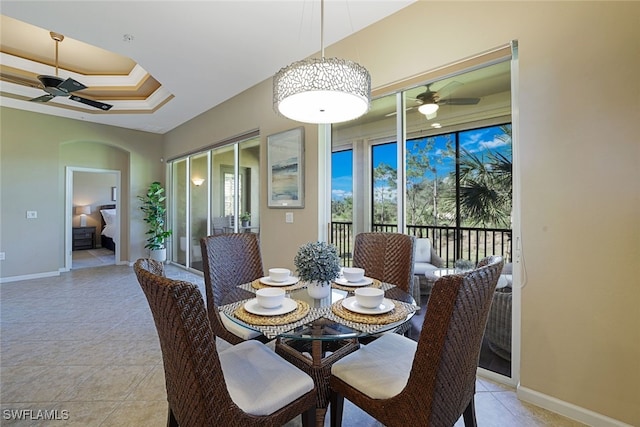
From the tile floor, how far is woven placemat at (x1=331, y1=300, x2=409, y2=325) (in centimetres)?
83

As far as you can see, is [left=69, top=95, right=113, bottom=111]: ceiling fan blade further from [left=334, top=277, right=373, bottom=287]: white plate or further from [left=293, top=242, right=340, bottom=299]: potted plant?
[left=334, top=277, right=373, bottom=287]: white plate

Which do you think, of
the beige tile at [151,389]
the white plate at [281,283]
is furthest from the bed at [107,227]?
the white plate at [281,283]

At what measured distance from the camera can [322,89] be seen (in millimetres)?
1506

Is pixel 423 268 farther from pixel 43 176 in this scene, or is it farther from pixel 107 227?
pixel 107 227

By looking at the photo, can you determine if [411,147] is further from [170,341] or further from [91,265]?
[91,265]

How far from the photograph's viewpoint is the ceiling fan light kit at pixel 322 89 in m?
1.51

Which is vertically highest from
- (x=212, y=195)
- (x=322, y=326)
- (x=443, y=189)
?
(x=212, y=195)

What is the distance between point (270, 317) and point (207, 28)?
268 centimetres

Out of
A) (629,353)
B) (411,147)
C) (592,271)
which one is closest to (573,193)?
(592,271)

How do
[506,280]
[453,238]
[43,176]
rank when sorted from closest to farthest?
[506,280] → [453,238] → [43,176]

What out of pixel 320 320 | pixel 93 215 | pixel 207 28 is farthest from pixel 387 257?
pixel 93 215

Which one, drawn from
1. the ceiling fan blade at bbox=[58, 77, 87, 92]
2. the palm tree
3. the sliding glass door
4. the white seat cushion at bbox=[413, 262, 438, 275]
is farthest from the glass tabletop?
the ceiling fan blade at bbox=[58, 77, 87, 92]

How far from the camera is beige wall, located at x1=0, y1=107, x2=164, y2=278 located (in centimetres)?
479

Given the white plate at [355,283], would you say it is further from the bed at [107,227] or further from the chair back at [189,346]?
the bed at [107,227]
